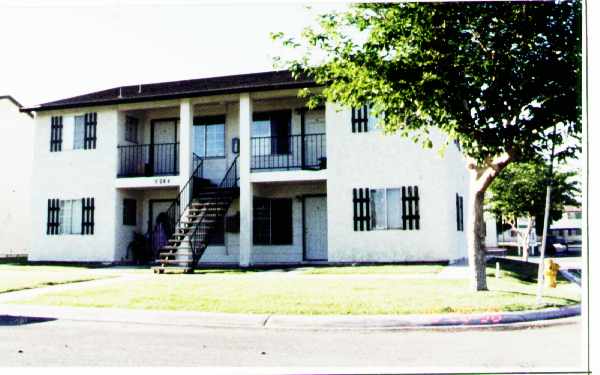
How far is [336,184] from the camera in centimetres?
1767

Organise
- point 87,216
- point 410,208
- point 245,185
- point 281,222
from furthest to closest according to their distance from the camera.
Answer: point 87,216 < point 281,222 < point 245,185 < point 410,208

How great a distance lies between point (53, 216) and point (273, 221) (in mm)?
8148

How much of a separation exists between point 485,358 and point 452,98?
4.71 metres

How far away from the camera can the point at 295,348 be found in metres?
6.85

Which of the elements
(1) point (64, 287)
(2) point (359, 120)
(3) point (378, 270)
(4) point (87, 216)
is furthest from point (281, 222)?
(1) point (64, 287)

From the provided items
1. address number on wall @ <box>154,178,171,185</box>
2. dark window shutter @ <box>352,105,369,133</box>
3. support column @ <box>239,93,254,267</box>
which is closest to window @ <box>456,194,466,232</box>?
dark window shutter @ <box>352,105,369,133</box>

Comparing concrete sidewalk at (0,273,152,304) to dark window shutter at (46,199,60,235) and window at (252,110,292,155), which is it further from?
dark window shutter at (46,199,60,235)

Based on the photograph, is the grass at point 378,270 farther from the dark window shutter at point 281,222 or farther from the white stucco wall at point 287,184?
the dark window shutter at point 281,222

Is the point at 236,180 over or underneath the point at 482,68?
underneath

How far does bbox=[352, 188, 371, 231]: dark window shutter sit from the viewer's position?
57.3ft

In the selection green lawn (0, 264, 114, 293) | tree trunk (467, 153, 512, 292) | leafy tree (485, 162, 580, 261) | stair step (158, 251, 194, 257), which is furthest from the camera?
leafy tree (485, 162, 580, 261)

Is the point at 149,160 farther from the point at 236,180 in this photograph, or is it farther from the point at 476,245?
the point at 476,245

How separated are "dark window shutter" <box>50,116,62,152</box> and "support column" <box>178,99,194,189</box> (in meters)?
5.21

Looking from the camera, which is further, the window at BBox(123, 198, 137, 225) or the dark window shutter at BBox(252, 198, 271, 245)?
the window at BBox(123, 198, 137, 225)
